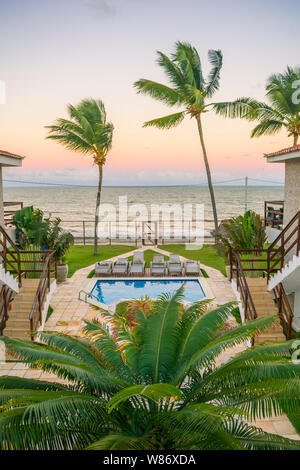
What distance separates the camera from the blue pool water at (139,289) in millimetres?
14869

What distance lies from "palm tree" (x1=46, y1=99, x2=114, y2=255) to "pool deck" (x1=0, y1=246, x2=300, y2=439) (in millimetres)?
7000

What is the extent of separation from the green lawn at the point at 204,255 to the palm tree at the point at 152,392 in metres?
12.6

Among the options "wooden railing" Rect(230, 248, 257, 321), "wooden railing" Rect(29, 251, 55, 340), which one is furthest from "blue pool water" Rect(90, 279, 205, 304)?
"wooden railing" Rect(230, 248, 257, 321)

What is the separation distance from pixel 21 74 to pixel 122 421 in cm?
1890

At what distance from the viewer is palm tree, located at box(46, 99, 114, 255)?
19.5 meters

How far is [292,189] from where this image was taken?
12922 millimetres

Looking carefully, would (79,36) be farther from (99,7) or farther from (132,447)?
(132,447)

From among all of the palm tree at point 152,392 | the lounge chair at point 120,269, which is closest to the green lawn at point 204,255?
the lounge chair at point 120,269

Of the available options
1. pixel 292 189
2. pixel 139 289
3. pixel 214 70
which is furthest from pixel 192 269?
pixel 214 70

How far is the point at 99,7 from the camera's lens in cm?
1234

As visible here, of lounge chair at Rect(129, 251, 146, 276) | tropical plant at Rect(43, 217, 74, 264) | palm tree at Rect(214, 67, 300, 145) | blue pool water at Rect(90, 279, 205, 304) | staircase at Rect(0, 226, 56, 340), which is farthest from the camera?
palm tree at Rect(214, 67, 300, 145)

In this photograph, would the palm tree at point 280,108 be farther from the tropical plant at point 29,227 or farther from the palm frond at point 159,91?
the tropical plant at point 29,227

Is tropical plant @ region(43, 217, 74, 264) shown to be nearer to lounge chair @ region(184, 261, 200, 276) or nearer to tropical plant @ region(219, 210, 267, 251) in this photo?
lounge chair @ region(184, 261, 200, 276)

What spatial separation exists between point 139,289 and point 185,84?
33.7ft
